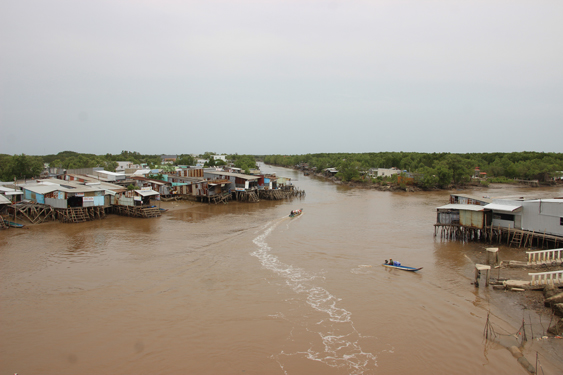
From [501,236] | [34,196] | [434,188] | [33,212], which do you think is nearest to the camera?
[501,236]

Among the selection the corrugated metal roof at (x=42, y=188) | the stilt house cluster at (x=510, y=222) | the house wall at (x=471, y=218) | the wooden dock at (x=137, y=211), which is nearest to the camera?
the stilt house cluster at (x=510, y=222)

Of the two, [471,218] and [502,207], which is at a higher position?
[502,207]

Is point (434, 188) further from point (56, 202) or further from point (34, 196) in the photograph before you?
point (34, 196)

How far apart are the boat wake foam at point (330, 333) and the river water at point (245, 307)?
4 centimetres

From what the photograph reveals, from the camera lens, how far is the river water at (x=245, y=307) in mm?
9359

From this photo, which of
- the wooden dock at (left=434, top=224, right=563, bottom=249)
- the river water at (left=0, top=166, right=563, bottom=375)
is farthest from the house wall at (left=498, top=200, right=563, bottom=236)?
the river water at (left=0, top=166, right=563, bottom=375)

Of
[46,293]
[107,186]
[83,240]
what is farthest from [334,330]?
[107,186]

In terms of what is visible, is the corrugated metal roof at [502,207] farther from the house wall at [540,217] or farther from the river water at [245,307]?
the river water at [245,307]

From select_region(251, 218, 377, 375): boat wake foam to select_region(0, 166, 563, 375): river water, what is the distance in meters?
0.04

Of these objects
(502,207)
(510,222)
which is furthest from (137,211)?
(510,222)

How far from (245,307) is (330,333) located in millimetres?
3464

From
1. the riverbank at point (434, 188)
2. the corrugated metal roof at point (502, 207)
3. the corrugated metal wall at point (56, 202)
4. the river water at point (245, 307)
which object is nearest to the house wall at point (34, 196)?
the corrugated metal wall at point (56, 202)

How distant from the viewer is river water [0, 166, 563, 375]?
936 centimetres

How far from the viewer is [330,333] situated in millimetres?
10750
